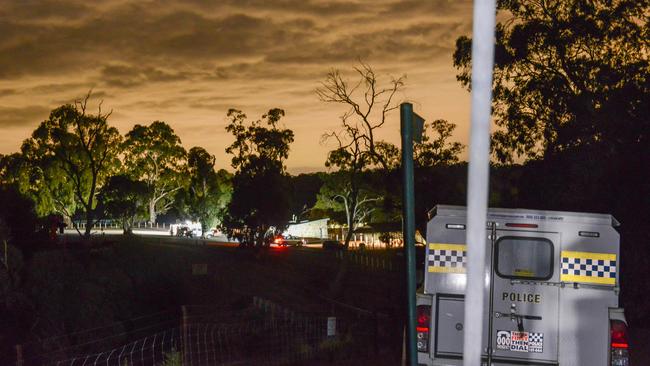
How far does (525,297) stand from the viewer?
10734mm

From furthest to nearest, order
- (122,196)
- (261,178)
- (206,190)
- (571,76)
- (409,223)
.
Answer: (206,190) < (122,196) < (261,178) < (571,76) < (409,223)

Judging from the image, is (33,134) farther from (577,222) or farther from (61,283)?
(577,222)

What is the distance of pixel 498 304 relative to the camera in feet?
35.4

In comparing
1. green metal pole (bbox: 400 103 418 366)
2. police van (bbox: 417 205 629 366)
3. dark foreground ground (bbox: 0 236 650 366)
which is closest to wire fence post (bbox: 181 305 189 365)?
dark foreground ground (bbox: 0 236 650 366)

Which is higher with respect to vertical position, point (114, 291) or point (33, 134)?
point (33, 134)

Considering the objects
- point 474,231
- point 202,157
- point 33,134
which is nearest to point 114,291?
point 474,231

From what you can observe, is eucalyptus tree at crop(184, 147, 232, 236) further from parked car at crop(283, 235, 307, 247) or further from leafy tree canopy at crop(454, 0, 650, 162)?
leafy tree canopy at crop(454, 0, 650, 162)

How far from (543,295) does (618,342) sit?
1.00 metres

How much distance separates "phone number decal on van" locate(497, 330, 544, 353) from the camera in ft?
35.0

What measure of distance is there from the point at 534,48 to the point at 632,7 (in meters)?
3.01

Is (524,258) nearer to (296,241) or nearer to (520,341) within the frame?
(520,341)

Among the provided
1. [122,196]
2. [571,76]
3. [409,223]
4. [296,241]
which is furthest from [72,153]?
[409,223]

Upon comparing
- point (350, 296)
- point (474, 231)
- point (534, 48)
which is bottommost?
point (350, 296)

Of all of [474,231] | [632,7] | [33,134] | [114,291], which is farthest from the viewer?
[33,134]
